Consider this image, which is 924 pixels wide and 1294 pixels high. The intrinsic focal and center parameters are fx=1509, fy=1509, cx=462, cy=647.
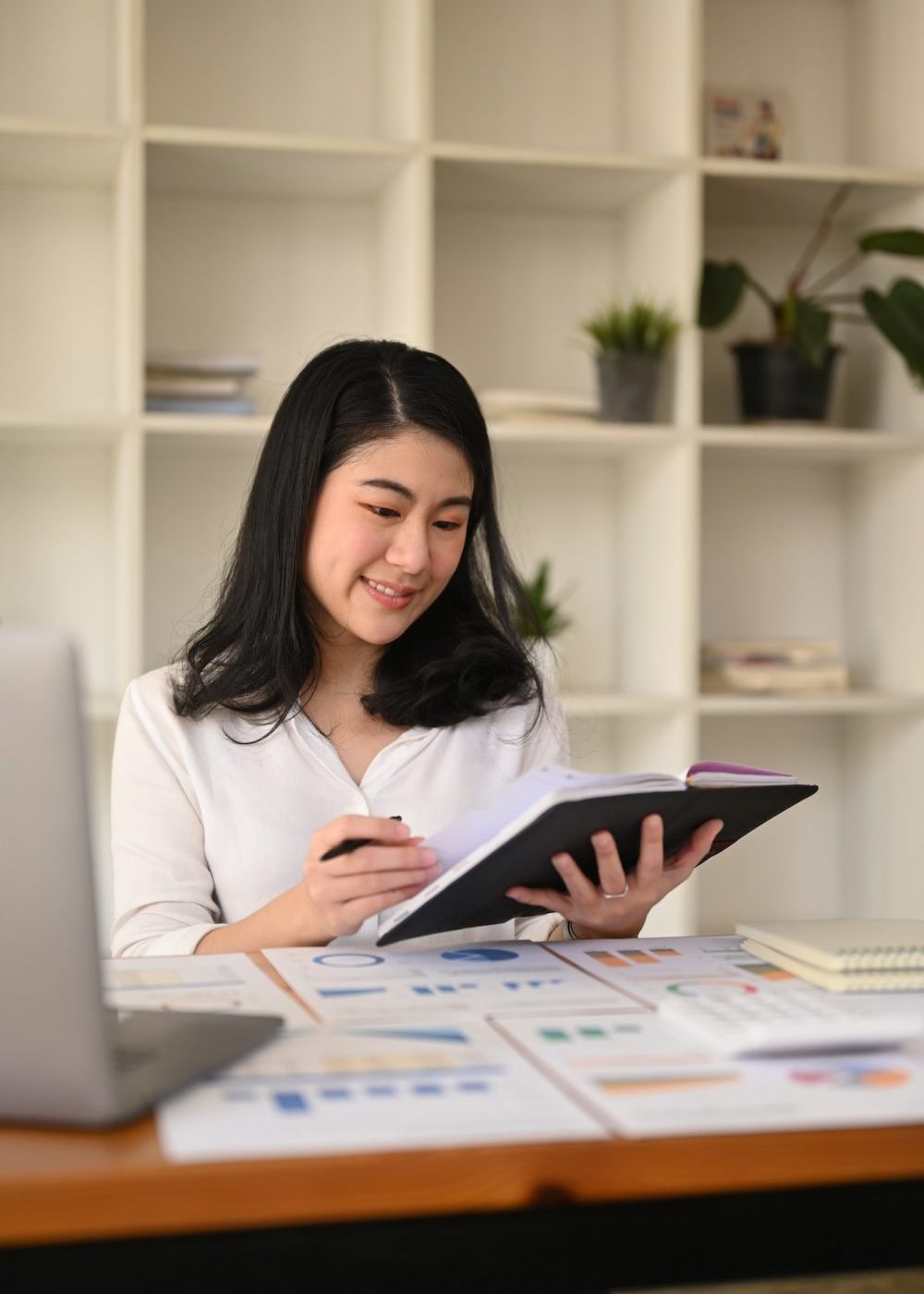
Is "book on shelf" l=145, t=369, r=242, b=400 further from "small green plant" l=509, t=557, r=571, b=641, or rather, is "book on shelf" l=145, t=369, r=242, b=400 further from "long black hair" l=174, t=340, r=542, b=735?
"long black hair" l=174, t=340, r=542, b=735

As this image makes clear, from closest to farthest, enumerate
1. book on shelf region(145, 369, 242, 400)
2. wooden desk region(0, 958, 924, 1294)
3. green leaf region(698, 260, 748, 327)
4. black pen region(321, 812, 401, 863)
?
wooden desk region(0, 958, 924, 1294), black pen region(321, 812, 401, 863), book on shelf region(145, 369, 242, 400), green leaf region(698, 260, 748, 327)

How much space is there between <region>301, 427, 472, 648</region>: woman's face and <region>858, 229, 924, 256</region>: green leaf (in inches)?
58.0

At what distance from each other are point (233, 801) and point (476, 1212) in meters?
1.00

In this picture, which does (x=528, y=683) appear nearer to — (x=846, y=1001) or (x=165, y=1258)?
(x=846, y=1001)

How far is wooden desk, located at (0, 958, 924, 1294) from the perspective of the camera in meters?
0.75

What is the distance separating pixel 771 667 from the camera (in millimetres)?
3070

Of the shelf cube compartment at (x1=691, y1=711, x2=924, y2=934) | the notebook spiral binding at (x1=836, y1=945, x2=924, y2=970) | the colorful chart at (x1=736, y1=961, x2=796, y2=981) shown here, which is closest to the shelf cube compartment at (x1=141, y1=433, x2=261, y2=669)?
the shelf cube compartment at (x1=691, y1=711, x2=924, y2=934)

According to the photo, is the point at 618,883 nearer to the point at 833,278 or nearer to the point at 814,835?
the point at 814,835

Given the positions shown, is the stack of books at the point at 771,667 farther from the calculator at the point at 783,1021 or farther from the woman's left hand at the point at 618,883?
the calculator at the point at 783,1021

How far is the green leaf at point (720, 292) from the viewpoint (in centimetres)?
288

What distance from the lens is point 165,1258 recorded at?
755 millimetres

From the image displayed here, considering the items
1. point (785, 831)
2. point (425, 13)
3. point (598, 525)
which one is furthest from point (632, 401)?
point (785, 831)

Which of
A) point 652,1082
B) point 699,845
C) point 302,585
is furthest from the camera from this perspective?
point 302,585

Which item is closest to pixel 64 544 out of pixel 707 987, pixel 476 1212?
pixel 707 987
